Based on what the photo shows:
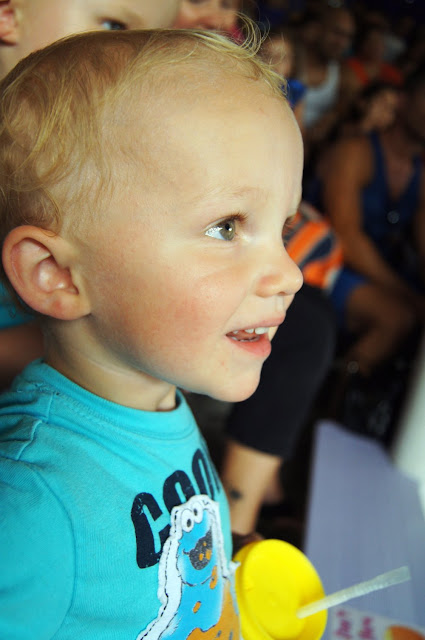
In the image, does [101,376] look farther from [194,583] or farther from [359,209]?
[359,209]

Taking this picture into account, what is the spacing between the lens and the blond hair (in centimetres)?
35

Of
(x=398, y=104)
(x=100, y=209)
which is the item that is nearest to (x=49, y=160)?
(x=100, y=209)

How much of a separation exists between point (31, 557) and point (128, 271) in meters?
0.20

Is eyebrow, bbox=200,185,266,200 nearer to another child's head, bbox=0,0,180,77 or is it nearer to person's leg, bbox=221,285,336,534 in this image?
another child's head, bbox=0,0,180,77

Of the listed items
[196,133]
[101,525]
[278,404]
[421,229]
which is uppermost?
[196,133]

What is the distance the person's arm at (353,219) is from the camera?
144 centimetres

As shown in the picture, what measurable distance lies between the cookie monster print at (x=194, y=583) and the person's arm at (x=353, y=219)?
1.12 m

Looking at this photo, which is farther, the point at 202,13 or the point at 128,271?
the point at 202,13

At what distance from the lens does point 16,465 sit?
13.0 inches

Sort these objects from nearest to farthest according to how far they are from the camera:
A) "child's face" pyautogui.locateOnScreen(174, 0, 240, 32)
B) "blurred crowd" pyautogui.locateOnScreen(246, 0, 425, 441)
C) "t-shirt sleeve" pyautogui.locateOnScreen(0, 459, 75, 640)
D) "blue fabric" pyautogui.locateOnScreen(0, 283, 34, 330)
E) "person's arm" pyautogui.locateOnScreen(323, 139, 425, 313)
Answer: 1. "t-shirt sleeve" pyautogui.locateOnScreen(0, 459, 75, 640)
2. "blue fabric" pyautogui.locateOnScreen(0, 283, 34, 330)
3. "child's face" pyautogui.locateOnScreen(174, 0, 240, 32)
4. "blurred crowd" pyautogui.locateOnScreen(246, 0, 425, 441)
5. "person's arm" pyautogui.locateOnScreen(323, 139, 425, 313)

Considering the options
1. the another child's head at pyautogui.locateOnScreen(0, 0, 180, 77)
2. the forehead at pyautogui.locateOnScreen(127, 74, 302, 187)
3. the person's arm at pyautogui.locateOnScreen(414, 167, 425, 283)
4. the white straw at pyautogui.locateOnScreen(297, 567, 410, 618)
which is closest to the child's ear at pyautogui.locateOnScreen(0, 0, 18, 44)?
the another child's head at pyautogui.locateOnScreen(0, 0, 180, 77)

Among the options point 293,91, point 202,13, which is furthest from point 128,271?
point 202,13

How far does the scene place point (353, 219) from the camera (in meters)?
1.46

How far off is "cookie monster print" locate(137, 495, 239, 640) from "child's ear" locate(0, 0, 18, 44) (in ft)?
1.60
